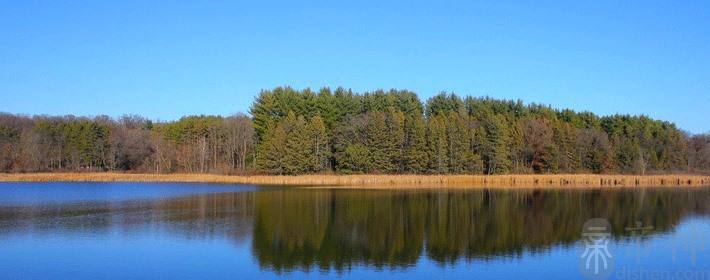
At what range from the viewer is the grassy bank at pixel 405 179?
51.2 meters

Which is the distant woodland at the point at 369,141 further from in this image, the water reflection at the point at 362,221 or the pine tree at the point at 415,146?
the water reflection at the point at 362,221

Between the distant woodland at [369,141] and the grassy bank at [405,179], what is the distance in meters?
3.11

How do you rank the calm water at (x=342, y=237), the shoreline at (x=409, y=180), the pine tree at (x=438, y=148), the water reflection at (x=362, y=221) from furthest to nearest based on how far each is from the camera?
the pine tree at (x=438, y=148) < the shoreline at (x=409, y=180) < the water reflection at (x=362, y=221) < the calm water at (x=342, y=237)

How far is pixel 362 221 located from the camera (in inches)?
1009

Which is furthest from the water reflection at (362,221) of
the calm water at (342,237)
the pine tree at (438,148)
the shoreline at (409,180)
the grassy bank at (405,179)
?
the pine tree at (438,148)

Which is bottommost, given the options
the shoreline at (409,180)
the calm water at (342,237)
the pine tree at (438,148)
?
the calm water at (342,237)

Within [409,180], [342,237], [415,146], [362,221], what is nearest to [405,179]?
[409,180]

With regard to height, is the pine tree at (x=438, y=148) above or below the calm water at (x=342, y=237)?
above

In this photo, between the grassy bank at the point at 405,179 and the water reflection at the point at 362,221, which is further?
the grassy bank at the point at 405,179

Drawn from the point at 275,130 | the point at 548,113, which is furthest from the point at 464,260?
the point at 548,113

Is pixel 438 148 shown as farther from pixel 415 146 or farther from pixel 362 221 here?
pixel 362 221

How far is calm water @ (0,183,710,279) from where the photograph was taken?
52.6ft

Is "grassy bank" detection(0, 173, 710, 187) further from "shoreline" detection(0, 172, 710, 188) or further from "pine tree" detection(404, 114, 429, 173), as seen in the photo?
"pine tree" detection(404, 114, 429, 173)

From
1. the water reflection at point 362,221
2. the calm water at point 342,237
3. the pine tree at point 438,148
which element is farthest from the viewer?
the pine tree at point 438,148
